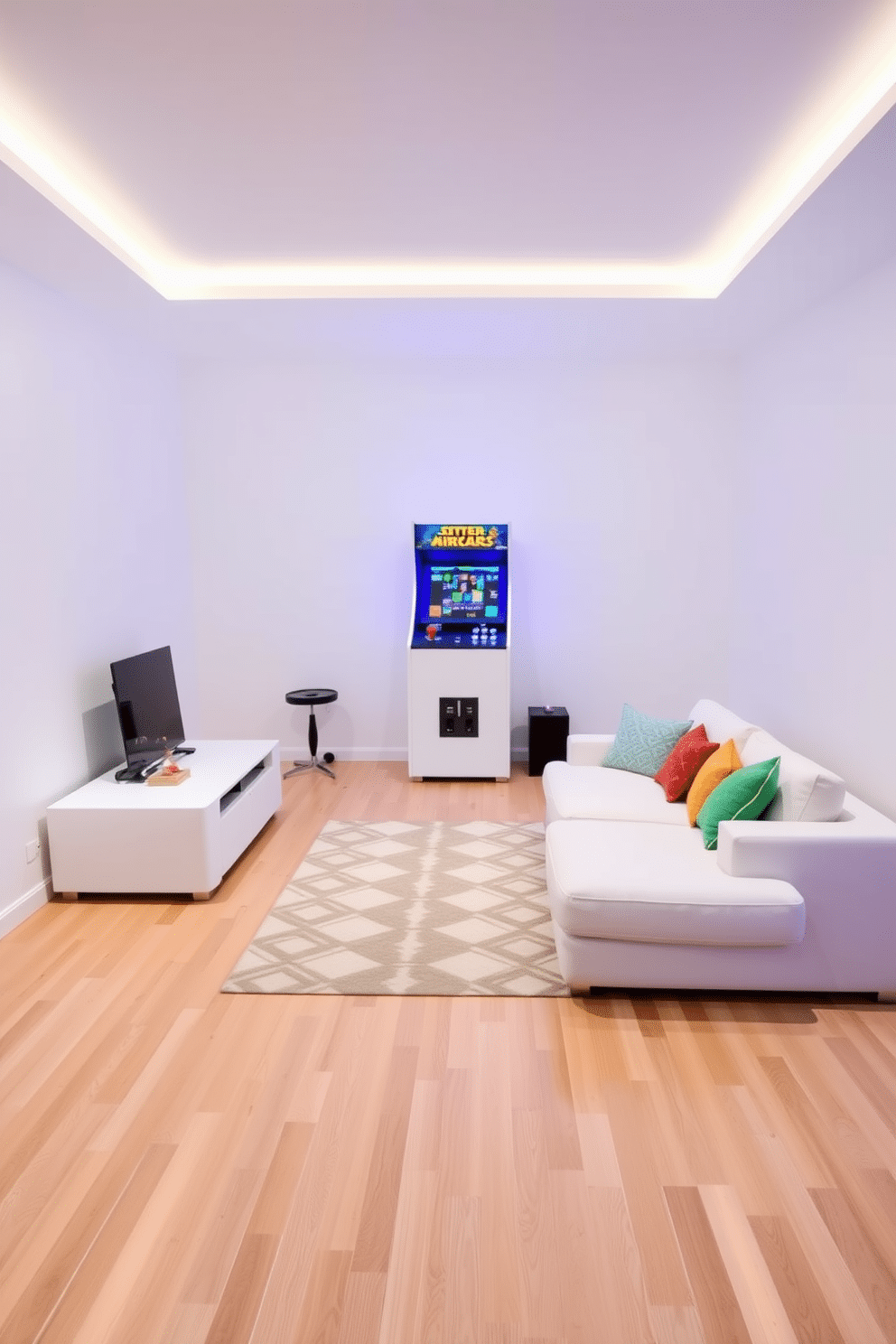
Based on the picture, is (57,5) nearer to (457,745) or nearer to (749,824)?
(749,824)

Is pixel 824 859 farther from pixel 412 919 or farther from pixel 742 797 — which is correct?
pixel 412 919

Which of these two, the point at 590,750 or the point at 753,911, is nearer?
the point at 753,911

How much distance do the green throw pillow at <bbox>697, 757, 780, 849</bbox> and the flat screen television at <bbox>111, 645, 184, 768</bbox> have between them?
9.59 feet

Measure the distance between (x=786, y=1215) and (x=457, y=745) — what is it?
13.3 ft

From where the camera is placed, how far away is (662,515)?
6.48 m

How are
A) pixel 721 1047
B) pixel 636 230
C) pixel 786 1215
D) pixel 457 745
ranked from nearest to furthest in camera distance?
pixel 786 1215
pixel 721 1047
pixel 636 230
pixel 457 745

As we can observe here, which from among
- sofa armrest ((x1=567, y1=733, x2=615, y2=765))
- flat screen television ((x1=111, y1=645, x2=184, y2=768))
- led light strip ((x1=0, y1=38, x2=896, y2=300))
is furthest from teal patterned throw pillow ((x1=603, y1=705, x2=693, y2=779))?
flat screen television ((x1=111, y1=645, x2=184, y2=768))

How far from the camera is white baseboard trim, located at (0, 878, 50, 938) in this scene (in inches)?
153

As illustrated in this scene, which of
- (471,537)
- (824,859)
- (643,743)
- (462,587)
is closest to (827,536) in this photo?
(643,743)

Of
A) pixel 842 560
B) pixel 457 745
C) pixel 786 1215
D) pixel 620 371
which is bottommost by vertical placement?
pixel 786 1215

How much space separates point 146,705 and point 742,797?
316 cm

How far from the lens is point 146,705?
4.89 m

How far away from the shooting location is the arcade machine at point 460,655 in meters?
6.01

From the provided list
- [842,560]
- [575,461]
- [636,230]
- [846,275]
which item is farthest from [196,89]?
[575,461]
